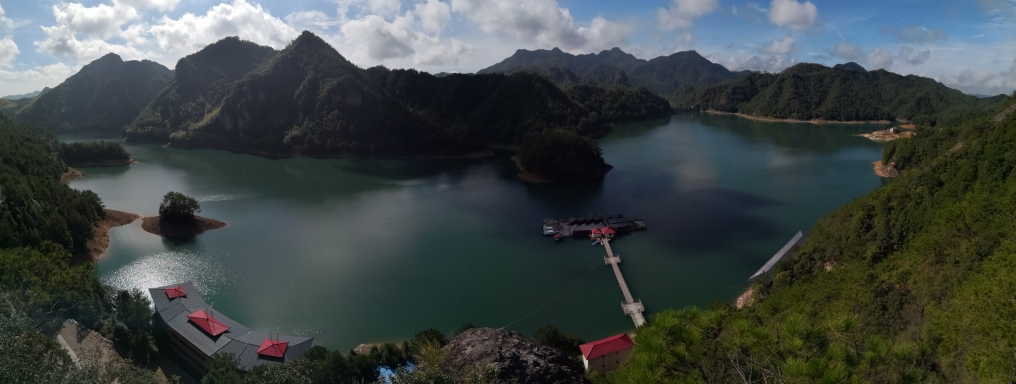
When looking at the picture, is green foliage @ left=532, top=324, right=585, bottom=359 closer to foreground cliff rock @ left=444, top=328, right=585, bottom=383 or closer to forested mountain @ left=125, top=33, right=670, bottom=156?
foreground cliff rock @ left=444, top=328, right=585, bottom=383

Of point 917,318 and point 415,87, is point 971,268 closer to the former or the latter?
point 917,318

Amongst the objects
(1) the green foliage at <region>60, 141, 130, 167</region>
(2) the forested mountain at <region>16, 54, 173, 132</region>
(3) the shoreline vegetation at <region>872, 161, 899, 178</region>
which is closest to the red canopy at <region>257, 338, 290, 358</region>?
(3) the shoreline vegetation at <region>872, 161, 899, 178</region>

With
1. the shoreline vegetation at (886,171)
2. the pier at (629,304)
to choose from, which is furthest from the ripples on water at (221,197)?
the shoreline vegetation at (886,171)

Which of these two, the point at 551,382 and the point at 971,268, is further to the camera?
the point at 971,268

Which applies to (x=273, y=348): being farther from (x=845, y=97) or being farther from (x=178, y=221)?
(x=845, y=97)

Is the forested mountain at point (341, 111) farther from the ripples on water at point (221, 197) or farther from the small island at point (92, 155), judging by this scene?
the ripples on water at point (221, 197)

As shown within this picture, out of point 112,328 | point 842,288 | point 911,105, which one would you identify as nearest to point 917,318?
point 842,288
